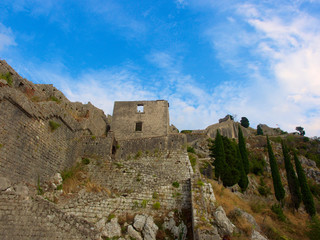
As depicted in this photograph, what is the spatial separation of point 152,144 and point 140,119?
5.22 meters

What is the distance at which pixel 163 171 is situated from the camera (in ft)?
50.0

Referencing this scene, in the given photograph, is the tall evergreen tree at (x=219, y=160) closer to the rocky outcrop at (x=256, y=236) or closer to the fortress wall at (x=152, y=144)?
the fortress wall at (x=152, y=144)

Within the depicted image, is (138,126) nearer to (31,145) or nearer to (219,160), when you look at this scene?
(219,160)

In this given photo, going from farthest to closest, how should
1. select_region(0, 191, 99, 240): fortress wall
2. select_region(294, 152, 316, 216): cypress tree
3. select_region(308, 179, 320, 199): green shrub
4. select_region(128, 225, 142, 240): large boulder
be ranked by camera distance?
select_region(308, 179, 320, 199): green shrub → select_region(294, 152, 316, 216): cypress tree → select_region(128, 225, 142, 240): large boulder → select_region(0, 191, 99, 240): fortress wall

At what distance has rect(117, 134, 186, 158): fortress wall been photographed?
16.7m

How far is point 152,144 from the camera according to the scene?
55.4 feet

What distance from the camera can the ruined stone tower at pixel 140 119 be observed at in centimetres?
2080

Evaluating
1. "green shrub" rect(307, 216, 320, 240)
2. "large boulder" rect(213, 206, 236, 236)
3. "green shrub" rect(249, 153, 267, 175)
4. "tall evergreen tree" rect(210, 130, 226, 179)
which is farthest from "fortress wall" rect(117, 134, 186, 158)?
"green shrub" rect(249, 153, 267, 175)

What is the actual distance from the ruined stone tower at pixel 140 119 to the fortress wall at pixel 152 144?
10.9ft

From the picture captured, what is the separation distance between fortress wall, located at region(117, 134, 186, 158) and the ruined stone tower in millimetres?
3326

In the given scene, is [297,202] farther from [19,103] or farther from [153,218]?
[19,103]

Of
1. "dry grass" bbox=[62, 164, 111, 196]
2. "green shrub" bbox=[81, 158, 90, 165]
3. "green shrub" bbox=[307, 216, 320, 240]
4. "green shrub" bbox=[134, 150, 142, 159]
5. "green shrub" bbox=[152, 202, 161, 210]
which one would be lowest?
"green shrub" bbox=[307, 216, 320, 240]

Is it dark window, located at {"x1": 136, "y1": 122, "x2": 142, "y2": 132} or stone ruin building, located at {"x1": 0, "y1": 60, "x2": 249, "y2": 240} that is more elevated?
dark window, located at {"x1": 136, "y1": 122, "x2": 142, "y2": 132}

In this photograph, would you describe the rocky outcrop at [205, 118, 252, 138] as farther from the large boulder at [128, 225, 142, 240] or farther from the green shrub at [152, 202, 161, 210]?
the large boulder at [128, 225, 142, 240]
